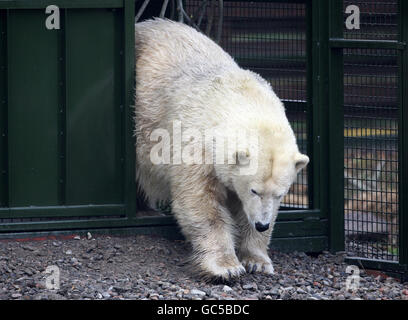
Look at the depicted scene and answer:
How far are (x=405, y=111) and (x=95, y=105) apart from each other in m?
2.31

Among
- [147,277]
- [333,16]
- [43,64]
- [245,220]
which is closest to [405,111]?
[333,16]

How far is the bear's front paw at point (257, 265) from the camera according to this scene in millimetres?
5785

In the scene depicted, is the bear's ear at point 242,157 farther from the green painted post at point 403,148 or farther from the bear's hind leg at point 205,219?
the green painted post at point 403,148

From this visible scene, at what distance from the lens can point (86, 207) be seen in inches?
237

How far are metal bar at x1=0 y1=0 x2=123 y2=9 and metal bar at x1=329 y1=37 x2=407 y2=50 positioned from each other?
1.72 meters

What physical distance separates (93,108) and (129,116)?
281 millimetres

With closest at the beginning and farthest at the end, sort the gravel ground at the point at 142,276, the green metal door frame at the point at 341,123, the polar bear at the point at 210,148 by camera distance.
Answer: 1. the gravel ground at the point at 142,276
2. the polar bear at the point at 210,148
3. the green metal door frame at the point at 341,123

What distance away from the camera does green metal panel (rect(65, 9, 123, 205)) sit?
19.5ft

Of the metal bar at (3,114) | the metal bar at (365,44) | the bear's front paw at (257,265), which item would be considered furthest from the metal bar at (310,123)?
the metal bar at (3,114)

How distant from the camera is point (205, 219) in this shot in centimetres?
565

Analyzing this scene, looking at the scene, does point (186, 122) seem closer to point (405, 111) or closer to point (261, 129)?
point (261, 129)

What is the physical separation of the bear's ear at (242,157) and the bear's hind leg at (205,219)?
0.47m
